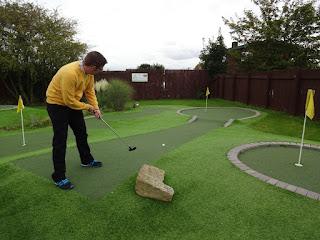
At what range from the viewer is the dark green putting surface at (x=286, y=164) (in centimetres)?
310

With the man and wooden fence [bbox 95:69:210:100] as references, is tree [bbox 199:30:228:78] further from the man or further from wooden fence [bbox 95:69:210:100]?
the man

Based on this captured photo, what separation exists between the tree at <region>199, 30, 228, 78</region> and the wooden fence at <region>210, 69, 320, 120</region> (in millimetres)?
2673

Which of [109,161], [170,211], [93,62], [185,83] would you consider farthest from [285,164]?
[185,83]

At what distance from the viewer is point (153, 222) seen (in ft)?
7.32

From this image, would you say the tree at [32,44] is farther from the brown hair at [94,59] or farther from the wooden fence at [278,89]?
the brown hair at [94,59]

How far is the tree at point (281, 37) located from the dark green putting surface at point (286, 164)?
474 inches

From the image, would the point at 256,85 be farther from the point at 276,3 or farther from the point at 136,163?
the point at 136,163

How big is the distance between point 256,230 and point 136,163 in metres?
1.87

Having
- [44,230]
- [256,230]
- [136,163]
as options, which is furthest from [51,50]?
[256,230]

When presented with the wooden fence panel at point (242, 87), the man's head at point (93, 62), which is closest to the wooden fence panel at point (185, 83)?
the wooden fence panel at point (242, 87)

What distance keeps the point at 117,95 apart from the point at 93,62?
7906mm

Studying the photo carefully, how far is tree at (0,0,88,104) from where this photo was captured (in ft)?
40.6

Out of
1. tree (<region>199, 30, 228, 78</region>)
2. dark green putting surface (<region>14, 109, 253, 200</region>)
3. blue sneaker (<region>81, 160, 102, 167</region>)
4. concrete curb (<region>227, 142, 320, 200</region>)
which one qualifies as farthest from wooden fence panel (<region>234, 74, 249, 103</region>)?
blue sneaker (<region>81, 160, 102, 167</region>)

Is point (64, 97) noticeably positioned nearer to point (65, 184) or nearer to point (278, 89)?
point (65, 184)
